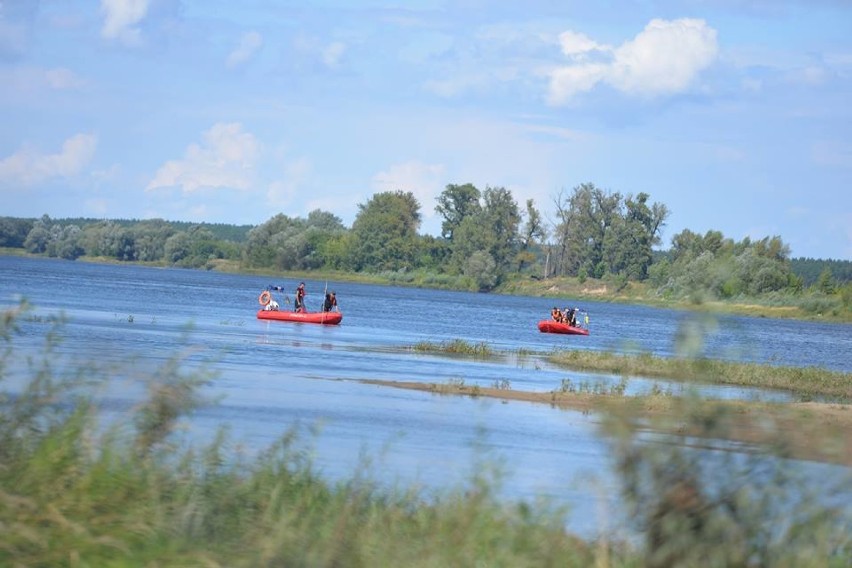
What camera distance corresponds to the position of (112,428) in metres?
9.09

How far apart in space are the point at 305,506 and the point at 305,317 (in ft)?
160

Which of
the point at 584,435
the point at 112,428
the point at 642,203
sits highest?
the point at 642,203

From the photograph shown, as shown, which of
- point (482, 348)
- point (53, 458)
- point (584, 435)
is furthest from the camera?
point (482, 348)

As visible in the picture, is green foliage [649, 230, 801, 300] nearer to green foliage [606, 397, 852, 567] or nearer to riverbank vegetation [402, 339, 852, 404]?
riverbank vegetation [402, 339, 852, 404]

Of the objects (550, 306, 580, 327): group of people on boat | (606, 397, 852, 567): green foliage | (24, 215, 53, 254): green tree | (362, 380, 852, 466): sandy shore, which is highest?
(24, 215, 53, 254): green tree

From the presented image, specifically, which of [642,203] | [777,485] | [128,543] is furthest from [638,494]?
[642,203]

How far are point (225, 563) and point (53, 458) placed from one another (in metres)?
1.70

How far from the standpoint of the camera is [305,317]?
57875mm

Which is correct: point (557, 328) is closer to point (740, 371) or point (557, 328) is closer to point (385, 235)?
point (740, 371)

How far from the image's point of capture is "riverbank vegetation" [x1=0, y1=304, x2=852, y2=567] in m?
6.98

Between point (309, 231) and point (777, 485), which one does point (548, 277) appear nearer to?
point (309, 231)

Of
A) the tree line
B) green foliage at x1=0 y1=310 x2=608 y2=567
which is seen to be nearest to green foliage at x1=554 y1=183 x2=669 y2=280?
the tree line

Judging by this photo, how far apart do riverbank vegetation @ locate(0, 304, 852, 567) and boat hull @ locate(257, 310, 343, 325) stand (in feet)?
155

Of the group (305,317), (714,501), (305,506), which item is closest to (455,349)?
(305,317)
